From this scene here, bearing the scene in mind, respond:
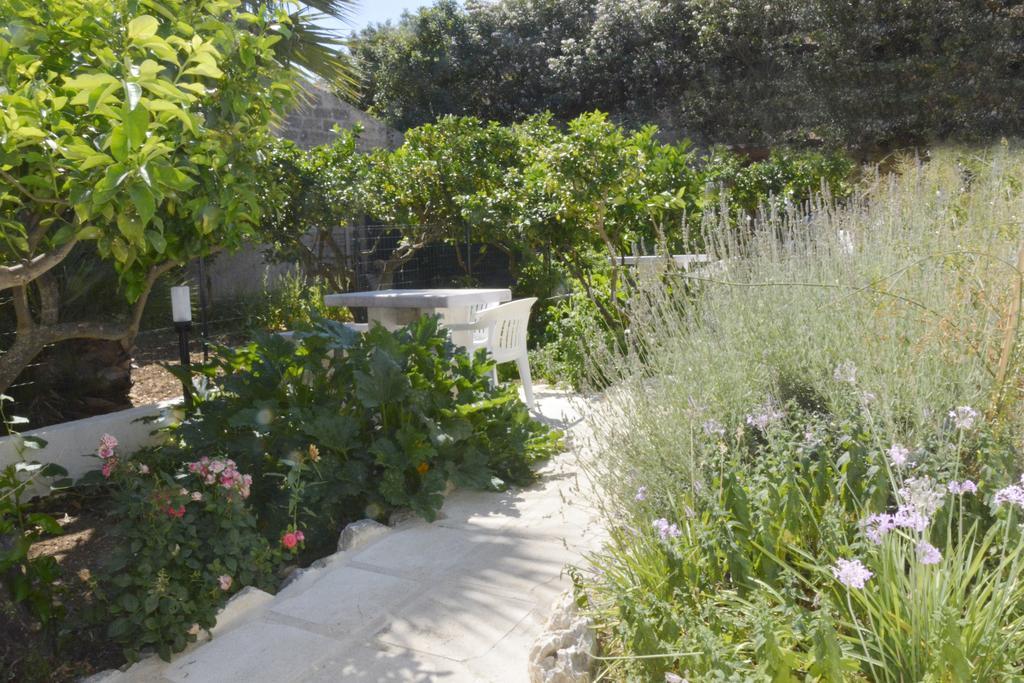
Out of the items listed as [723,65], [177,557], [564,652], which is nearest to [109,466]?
[177,557]

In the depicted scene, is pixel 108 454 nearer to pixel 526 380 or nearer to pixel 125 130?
pixel 125 130

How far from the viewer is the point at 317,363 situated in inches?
155

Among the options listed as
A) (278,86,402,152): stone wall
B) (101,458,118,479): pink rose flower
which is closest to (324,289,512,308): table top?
(101,458,118,479): pink rose flower

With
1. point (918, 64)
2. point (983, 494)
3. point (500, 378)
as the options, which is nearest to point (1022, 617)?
point (983, 494)

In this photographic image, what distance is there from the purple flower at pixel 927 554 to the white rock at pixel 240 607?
6.65 feet

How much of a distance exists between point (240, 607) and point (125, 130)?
160cm

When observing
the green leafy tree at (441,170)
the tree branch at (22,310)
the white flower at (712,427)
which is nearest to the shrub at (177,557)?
the tree branch at (22,310)

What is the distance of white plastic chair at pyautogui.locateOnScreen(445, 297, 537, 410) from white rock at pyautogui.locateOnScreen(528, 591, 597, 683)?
9.38 ft

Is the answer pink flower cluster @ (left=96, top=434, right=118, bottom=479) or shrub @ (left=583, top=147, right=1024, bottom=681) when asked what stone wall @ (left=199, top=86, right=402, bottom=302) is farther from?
shrub @ (left=583, top=147, right=1024, bottom=681)

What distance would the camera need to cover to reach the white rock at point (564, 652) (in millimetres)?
2133

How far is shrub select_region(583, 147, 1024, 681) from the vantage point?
1.82 m

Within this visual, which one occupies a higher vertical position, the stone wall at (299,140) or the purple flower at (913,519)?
the stone wall at (299,140)

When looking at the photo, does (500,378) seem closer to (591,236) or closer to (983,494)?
(591,236)

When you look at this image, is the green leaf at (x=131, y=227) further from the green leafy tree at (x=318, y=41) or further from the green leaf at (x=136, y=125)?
the green leafy tree at (x=318, y=41)
